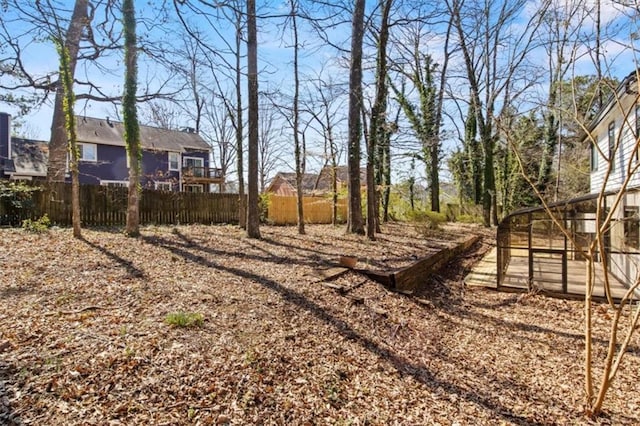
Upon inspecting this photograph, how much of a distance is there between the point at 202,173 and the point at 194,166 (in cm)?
72

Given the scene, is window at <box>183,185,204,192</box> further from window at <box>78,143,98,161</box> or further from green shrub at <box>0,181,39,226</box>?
green shrub at <box>0,181,39,226</box>

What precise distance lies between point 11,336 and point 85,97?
8.83 meters

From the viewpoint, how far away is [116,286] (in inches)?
181

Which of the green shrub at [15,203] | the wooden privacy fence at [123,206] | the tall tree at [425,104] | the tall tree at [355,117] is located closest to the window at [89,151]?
the wooden privacy fence at [123,206]

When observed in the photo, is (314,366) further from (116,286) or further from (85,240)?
(85,240)

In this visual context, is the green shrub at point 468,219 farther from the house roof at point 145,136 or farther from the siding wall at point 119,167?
the house roof at point 145,136

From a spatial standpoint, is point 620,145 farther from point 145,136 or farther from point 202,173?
point 145,136

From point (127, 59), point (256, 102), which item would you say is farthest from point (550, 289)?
point (127, 59)

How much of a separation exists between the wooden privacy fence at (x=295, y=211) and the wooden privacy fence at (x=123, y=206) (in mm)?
1926

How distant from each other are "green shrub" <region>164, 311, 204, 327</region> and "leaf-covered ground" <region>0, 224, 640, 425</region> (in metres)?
0.12

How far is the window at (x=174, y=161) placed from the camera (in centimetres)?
2316

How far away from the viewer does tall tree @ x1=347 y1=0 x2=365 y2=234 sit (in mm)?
9875

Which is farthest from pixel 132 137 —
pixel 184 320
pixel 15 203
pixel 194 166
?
pixel 194 166

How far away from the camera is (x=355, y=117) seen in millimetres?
10266
